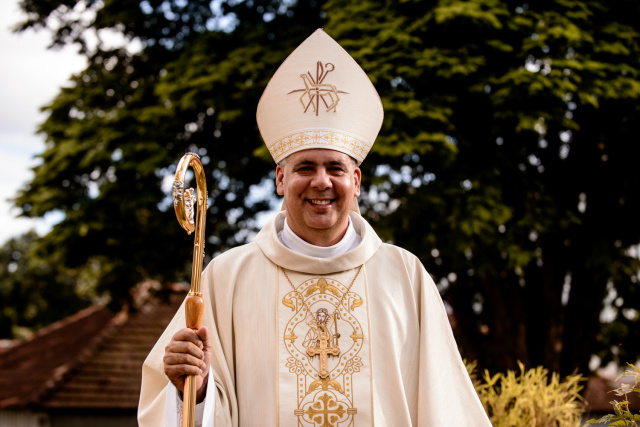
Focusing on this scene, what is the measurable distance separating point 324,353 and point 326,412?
243mm

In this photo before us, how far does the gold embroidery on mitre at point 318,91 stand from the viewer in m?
3.71

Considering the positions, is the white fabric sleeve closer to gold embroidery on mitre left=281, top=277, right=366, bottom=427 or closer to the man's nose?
gold embroidery on mitre left=281, top=277, right=366, bottom=427

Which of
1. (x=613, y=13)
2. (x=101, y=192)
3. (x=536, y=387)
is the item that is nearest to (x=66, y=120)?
(x=101, y=192)

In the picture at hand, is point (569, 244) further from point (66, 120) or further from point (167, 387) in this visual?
point (167, 387)

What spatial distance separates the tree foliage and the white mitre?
14.4 feet

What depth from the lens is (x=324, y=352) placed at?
3.40 metres

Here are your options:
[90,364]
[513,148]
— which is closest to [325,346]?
[513,148]

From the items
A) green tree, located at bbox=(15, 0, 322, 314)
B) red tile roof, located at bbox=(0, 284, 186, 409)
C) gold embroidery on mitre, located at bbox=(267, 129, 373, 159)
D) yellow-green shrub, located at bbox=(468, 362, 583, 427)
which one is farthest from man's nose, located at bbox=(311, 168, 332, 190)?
red tile roof, located at bbox=(0, 284, 186, 409)

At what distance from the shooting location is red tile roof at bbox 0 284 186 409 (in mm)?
19922

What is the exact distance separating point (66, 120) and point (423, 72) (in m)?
5.85

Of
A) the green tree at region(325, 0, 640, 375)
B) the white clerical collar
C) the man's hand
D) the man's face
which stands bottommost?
the man's hand

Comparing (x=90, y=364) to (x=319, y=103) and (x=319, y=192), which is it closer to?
(x=319, y=103)

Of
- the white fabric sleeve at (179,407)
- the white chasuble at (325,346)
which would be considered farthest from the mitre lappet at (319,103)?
the white fabric sleeve at (179,407)

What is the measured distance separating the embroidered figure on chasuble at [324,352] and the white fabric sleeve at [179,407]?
35 cm
